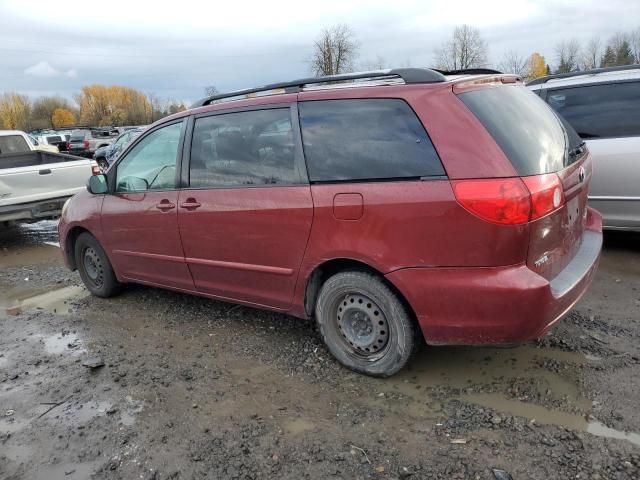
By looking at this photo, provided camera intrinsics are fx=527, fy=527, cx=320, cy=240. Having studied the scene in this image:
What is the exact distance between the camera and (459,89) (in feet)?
9.84

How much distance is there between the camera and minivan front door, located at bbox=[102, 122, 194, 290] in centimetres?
419

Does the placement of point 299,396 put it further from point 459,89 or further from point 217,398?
point 459,89

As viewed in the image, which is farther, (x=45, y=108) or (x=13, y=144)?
(x=45, y=108)

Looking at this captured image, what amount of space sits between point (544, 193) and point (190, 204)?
2.46m

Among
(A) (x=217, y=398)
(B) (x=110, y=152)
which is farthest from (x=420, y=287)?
(B) (x=110, y=152)

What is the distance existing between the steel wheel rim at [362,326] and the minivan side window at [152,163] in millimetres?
1744

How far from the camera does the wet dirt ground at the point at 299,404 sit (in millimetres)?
2619

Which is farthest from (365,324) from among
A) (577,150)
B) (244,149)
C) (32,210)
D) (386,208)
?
(32,210)

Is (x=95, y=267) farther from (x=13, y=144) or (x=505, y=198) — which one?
(x=13, y=144)

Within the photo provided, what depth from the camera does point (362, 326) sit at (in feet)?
11.0

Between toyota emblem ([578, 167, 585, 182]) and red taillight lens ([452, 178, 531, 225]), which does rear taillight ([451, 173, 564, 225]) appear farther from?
toyota emblem ([578, 167, 585, 182])

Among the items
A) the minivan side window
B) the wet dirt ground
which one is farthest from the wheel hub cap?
the minivan side window

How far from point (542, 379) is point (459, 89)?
71.3 inches

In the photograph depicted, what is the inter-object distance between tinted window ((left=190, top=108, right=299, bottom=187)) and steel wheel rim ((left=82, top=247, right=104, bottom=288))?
5.93ft
